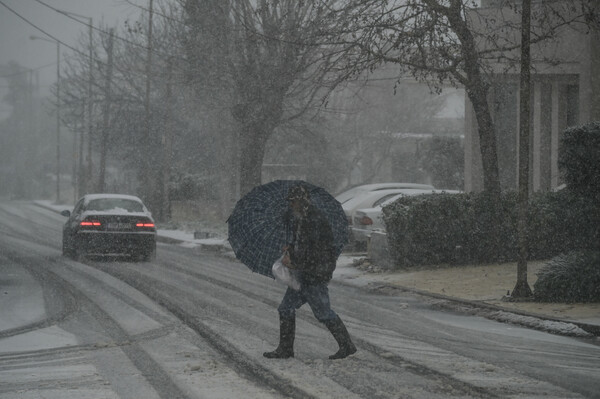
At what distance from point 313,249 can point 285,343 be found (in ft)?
3.09

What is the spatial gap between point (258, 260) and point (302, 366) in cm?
121

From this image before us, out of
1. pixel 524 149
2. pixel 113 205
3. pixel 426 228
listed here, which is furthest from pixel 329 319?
pixel 113 205

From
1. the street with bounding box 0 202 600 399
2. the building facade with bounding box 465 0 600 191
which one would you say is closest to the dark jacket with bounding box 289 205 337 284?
the street with bounding box 0 202 600 399

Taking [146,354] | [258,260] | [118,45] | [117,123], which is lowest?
[146,354]

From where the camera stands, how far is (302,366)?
8.84m

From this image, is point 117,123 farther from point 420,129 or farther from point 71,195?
point 71,195

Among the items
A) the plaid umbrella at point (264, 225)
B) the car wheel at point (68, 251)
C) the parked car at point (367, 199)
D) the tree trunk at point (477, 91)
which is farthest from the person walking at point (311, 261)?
the parked car at point (367, 199)

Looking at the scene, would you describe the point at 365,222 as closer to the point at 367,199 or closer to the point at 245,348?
the point at 367,199

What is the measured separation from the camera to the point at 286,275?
29.9 ft

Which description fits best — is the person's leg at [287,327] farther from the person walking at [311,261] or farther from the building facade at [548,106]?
the building facade at [548,106]

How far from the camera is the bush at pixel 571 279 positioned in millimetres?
13406

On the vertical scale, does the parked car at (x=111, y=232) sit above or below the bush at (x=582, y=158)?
below

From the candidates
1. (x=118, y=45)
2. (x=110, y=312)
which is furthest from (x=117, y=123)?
(x=110, y=312)

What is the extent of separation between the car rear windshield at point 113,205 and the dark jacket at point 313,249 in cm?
1313
